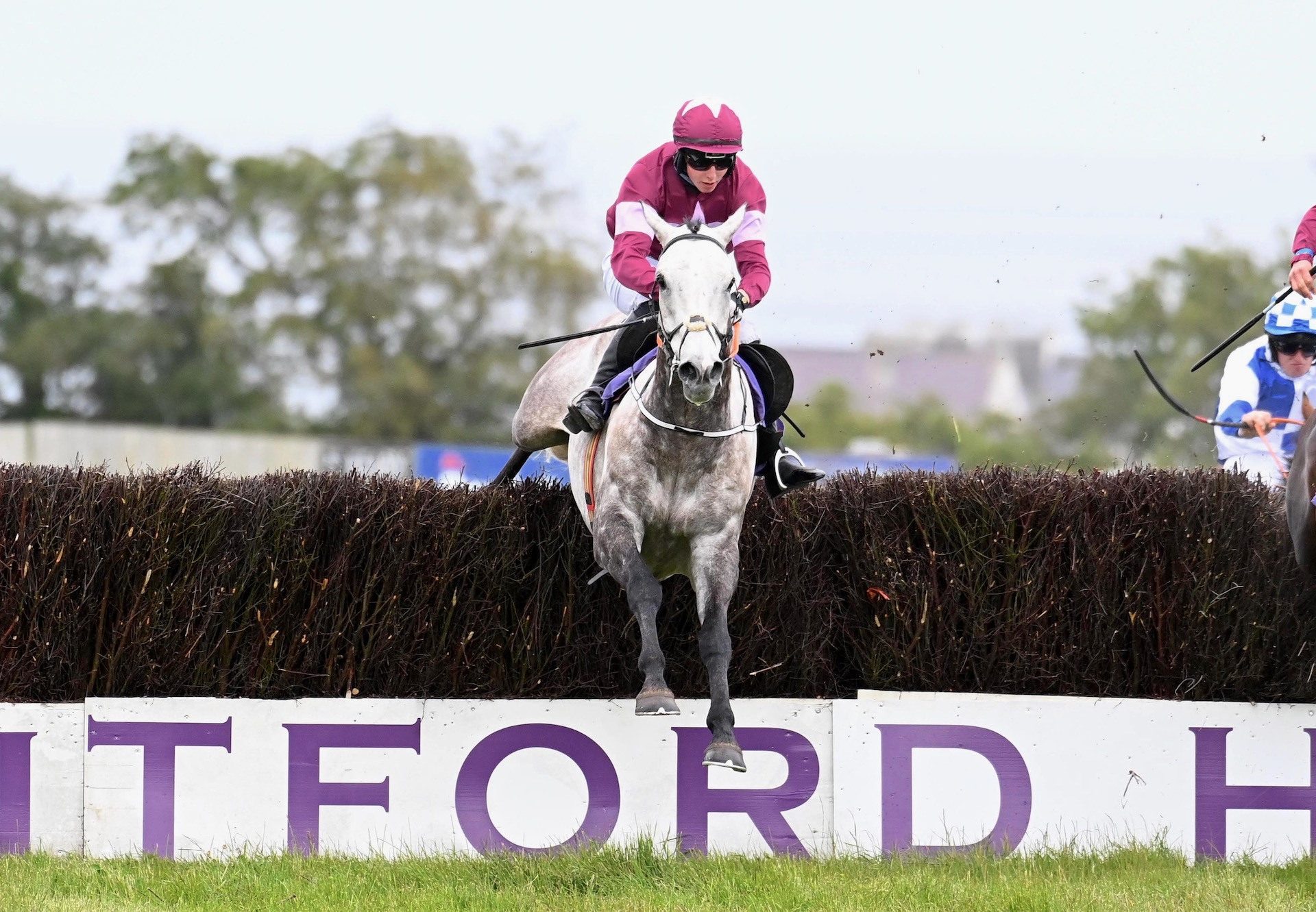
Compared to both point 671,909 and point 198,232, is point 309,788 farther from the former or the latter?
point 198,232

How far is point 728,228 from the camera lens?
634 centimetres

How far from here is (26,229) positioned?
47625mm

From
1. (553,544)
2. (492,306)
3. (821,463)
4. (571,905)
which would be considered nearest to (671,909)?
(571,905)

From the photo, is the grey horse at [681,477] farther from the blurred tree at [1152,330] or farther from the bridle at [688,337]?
the blurred tree at [1152,330]

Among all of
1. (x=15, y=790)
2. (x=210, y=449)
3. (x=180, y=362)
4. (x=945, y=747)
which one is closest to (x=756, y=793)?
(x=945, y=747)

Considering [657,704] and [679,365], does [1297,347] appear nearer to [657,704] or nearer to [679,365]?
[679,365]

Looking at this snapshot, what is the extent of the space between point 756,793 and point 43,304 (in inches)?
1733

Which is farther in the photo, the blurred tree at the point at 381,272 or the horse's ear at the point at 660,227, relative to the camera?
the blurred tree at the point at 381,272

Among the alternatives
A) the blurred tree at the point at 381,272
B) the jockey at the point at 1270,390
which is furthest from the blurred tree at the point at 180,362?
the jockey at the point at 1270,390

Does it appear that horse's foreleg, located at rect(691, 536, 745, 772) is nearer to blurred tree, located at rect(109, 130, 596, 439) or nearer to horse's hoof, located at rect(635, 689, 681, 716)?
horse's hoof, located at rect(635, 689, 681, 716)

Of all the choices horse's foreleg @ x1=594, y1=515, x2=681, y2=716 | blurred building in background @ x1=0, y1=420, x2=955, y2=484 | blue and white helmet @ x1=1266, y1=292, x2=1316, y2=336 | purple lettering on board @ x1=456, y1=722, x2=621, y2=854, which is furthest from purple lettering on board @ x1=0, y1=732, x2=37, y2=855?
blurred building in background @ x1=0, y1=420, x2=955, y2=484

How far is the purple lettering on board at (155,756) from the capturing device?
21.8 ft

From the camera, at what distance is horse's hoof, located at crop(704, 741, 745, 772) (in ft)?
19.0

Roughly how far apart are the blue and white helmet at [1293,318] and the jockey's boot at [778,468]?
2.95m
